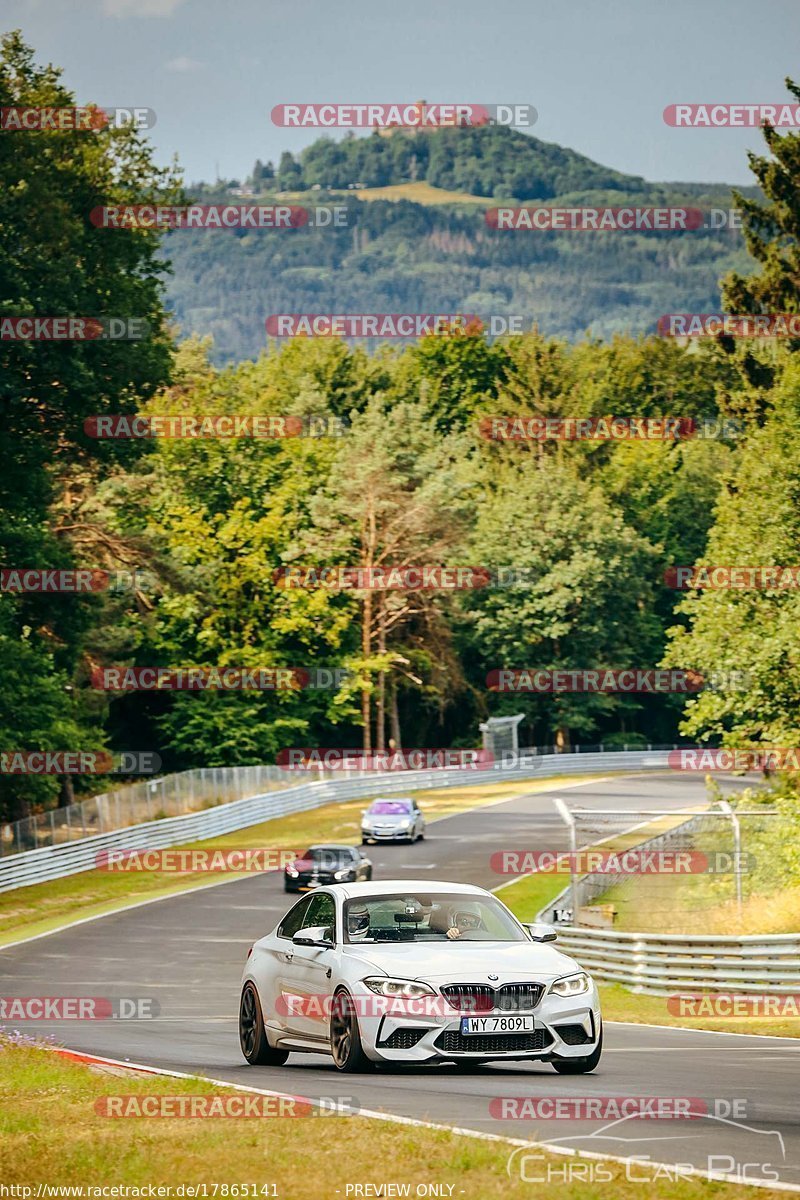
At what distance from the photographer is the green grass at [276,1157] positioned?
26.7ft

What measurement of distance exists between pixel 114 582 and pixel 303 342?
65.3 m

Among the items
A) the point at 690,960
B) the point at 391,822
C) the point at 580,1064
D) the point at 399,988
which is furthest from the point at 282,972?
the point at 391,822

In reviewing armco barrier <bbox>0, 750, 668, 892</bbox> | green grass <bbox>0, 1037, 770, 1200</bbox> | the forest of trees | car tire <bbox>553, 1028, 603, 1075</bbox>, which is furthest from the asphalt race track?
the forest of trees

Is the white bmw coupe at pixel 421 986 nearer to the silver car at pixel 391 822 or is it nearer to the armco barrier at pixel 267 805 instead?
the armco barrier at pixel 267 805

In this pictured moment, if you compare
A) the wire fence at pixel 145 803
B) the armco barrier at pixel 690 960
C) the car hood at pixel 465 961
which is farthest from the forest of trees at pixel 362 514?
the car hood at pixel 465 961

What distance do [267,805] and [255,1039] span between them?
4766 centimetres

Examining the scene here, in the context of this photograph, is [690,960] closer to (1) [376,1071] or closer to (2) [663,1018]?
(2) [663,1018]

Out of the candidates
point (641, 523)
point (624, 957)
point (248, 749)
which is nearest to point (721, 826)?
point (624, 957)

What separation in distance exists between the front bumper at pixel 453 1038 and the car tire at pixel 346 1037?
0.10 meters

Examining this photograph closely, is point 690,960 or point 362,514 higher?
point 362,514

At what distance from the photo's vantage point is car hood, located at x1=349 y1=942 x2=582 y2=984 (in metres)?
12.2

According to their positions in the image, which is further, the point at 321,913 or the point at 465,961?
the point at 321,913

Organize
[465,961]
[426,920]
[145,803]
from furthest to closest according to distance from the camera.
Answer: [145,803]
[426,920]
[465,961]

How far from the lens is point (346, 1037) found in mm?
12531
